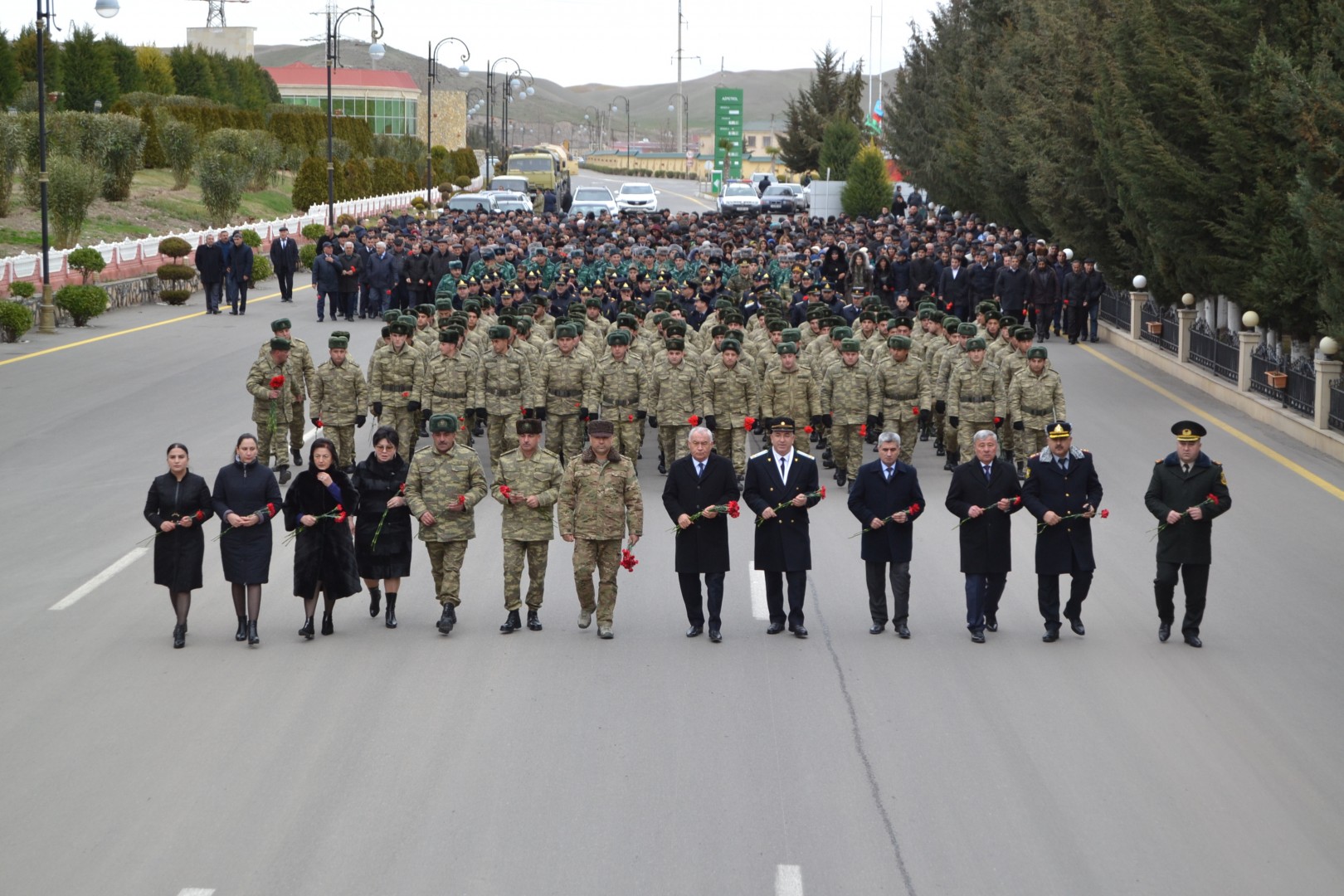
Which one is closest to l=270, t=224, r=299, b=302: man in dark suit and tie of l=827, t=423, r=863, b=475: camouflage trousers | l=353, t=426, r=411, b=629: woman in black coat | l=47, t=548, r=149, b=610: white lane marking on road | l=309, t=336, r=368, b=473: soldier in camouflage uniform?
l=309, t=336, r=368, b=473: soldier in camouflage uniform

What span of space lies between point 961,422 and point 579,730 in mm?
9421

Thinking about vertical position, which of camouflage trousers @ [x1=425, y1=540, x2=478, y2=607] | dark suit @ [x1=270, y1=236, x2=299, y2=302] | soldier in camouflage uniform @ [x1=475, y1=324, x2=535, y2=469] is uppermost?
dark suit @ [x1=270, y1=236, x2=299, y2=302]

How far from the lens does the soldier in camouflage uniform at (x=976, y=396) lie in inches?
717

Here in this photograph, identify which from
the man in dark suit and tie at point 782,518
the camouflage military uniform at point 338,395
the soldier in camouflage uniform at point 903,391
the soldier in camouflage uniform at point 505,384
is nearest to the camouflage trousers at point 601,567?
the man in dark suit and tie at point 782,518

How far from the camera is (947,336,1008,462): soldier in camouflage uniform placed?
1822cm

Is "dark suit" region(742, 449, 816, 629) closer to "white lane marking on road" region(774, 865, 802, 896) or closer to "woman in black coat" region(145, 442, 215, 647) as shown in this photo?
"woman in black coat" region(145, 442, 215, 647)

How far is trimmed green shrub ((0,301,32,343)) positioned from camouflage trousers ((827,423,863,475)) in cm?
1766

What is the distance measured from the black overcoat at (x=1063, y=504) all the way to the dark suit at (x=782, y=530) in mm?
1645

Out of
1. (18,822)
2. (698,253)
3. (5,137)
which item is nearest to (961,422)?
(18,822)

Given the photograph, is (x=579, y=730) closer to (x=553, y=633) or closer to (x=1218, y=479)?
(x=553, y=633)

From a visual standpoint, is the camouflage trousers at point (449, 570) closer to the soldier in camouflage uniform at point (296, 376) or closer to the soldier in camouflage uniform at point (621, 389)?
the soldier in camouflage uniform at point (621, 389)

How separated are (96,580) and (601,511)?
15.5 ft

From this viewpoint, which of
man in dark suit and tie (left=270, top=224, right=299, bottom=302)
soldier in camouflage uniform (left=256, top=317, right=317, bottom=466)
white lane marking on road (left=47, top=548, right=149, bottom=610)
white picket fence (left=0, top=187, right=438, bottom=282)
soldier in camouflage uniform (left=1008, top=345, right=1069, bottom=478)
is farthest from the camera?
man in dark suit and tie (left=270, top=224, right=299, bottom=302)

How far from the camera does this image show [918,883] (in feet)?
25.5
